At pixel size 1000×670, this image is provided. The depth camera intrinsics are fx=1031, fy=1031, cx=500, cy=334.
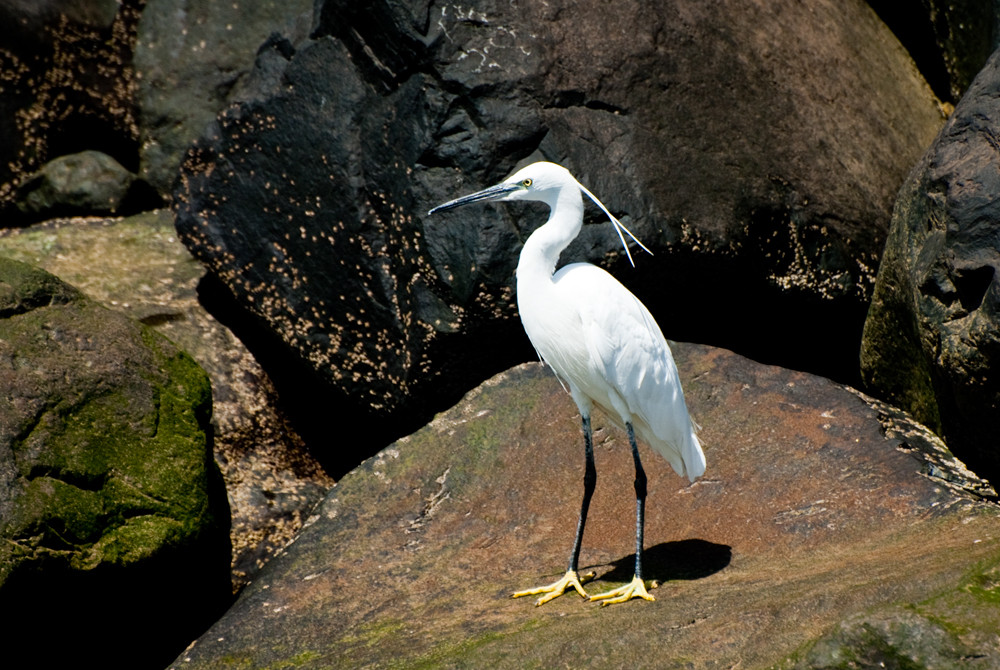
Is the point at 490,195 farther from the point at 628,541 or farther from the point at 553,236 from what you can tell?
the point at 628,541

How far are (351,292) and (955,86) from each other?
3.80 m

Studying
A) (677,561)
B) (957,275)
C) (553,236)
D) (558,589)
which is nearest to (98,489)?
(558,589)

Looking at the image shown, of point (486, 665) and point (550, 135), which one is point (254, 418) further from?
point (486, 665)

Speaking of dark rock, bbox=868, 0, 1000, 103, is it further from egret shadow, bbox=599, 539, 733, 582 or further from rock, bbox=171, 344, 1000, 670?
egret shadow, bbox=599, 539, 733, 582

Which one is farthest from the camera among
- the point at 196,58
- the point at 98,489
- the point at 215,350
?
the point at 196,58

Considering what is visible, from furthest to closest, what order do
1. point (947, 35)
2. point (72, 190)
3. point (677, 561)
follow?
1. point (72, 190)
2. point (947, 35)
3. point (677, 561)

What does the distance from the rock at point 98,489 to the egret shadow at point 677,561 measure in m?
1.61

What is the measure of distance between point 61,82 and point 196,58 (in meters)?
1.04

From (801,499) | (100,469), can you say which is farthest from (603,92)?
(100,469)

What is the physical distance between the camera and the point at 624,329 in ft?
12.8

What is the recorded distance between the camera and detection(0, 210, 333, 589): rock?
5.09 m

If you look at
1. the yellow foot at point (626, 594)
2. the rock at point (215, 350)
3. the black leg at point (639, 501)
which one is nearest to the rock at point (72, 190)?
the rock at point (215, 350)

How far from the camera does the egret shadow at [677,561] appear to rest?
3814mm

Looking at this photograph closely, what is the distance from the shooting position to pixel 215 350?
5.79 metres
